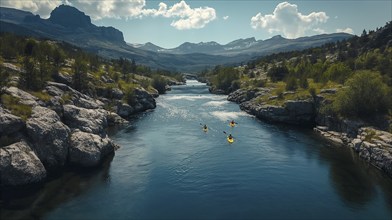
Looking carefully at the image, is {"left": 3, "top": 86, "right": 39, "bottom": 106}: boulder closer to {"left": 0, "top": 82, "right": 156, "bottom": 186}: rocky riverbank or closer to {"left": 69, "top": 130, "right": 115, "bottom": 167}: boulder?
{"left": 0, "top": 82, "right": 156, "bottom": 186}: rocky riverbank

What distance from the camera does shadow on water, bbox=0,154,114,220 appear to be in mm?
51194

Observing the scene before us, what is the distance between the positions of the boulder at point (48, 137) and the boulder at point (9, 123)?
1.68 meters

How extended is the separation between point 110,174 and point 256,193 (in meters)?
29.9

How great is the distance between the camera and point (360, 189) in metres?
62.8

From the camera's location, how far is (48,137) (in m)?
69.0

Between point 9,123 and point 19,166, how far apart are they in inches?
389

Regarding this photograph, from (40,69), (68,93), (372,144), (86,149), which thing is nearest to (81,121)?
(86,149)

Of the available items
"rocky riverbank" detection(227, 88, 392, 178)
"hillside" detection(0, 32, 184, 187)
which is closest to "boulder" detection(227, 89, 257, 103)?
"rocky riverbank" detection(227, 88, 392, 178)

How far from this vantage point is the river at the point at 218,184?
52.3 m

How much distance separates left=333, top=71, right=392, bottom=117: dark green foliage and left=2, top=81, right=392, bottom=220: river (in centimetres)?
1496

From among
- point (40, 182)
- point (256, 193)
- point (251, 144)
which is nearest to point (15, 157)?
point (40, 182)

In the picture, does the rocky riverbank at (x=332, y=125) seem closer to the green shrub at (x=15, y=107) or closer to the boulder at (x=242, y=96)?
the boulder at (x=242, y=96)

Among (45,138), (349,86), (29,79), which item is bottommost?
(45,138)

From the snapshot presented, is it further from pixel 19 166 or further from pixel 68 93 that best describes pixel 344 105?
pixel 19 166
